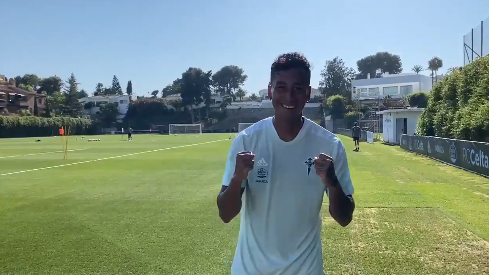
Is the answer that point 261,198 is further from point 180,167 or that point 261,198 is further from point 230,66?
point 230,66

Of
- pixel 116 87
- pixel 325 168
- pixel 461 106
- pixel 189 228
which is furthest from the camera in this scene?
pixel 116 87

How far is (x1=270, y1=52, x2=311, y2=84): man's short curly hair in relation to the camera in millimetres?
2668

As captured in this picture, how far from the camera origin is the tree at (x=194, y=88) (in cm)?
12012

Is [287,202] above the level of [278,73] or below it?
below

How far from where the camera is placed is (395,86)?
100 m

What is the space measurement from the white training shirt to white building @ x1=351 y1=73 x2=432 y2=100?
315 ft

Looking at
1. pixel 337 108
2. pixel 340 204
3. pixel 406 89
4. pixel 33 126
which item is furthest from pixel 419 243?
pixel 406 89

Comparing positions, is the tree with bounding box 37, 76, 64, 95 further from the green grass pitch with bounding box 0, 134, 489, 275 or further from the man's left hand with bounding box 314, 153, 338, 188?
the man's left hand with bounding box 314, 153, 338, 188

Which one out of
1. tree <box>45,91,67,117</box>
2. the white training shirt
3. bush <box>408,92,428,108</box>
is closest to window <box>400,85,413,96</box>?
bush <box>408,92,428,108</box>

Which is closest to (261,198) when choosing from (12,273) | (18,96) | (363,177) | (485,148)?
(12,273)

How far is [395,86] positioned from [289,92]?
102564 millimetres

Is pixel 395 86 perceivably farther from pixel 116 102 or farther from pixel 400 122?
pixel 116 102

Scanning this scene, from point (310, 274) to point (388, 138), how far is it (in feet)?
142

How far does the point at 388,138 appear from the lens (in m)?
44.2
